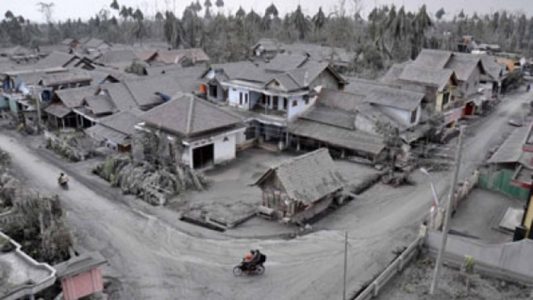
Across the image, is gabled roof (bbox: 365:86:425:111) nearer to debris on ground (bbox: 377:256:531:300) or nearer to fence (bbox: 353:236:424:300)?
fence (bbox: 353:236:424:300)

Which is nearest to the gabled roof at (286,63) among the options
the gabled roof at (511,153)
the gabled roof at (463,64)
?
the gabled roof at (463,64)

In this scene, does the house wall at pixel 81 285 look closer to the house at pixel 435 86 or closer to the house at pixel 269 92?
the house at pixel 269 92

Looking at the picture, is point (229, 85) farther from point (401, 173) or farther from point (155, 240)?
point (155, 240)

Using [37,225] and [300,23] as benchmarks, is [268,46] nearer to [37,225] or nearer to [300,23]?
[300,23]

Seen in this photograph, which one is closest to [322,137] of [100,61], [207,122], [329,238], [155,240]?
[207,122]

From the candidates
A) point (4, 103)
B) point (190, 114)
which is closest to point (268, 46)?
point (4, 103)

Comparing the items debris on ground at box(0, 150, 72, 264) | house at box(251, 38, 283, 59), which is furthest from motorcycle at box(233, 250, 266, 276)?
house at box(251, 38, 283, 59)
